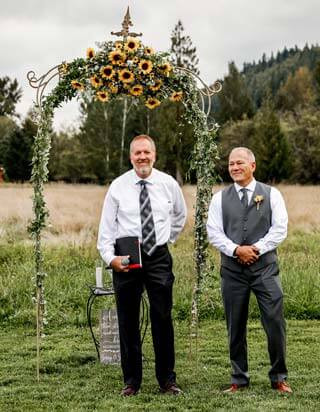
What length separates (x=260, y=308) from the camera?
204 inches

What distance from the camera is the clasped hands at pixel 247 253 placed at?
16.3ft

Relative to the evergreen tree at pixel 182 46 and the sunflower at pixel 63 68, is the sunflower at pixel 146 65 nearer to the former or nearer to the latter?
the sunflower at pixel 63 68

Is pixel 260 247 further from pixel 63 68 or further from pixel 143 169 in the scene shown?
pixel 63 68

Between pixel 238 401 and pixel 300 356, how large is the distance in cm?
177

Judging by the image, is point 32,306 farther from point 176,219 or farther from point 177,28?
point 177,28

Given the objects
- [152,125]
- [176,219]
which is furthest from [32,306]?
[152,125]

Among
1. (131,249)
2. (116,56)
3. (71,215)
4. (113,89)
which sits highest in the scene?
(116,56)

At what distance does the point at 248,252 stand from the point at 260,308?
48 centimetres

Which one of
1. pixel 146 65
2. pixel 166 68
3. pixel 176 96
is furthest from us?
pixel 176 96

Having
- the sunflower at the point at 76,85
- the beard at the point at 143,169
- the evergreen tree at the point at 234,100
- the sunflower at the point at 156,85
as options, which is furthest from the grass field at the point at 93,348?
the evergreen tree at the point at 234,100

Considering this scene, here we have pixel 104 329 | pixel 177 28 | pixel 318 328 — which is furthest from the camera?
pixel 177 28

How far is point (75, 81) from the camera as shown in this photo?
5.84m

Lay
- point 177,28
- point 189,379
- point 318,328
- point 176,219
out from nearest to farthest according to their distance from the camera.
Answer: point 176,219 → point 189,379 → point 318,328 → point 177,28

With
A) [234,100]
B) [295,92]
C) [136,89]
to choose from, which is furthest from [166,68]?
[295,92]
